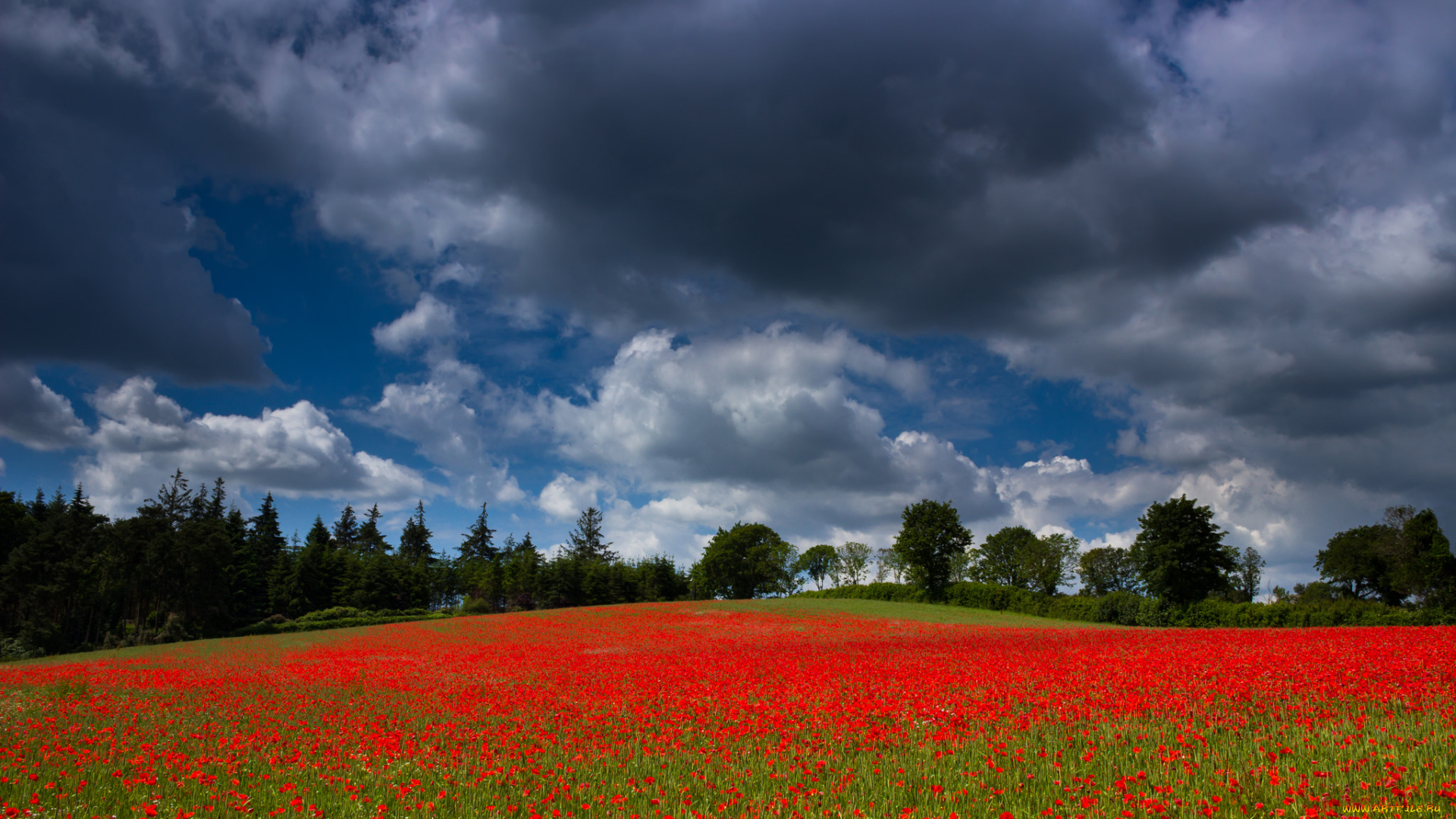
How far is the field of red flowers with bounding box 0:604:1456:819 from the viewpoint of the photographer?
7574 mm

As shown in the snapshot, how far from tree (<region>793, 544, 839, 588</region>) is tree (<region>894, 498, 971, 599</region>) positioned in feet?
202

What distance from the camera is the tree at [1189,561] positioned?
162 ft

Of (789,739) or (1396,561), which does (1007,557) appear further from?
(789,739)

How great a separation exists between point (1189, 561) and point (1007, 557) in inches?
2260

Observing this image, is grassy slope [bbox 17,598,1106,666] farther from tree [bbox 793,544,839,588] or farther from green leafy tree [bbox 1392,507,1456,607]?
tree [bbox 793,544,839,588]

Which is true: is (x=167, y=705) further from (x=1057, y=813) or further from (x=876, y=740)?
(x=1057, y=813)

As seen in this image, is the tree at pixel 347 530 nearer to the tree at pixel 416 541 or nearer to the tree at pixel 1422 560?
the tree at pixel 416 541

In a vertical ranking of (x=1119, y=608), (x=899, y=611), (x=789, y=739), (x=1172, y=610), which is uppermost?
(x=789, y=739)

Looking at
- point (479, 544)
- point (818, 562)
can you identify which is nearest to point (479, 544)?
point (479, 544)

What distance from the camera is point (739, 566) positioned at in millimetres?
102312

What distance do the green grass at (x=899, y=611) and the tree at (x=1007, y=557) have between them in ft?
144

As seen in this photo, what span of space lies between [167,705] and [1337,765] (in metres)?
23.1

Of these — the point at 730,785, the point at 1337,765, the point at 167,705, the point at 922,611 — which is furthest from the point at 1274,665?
the point at 922,611

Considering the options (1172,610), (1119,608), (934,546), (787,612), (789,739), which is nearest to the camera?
(789,739)
